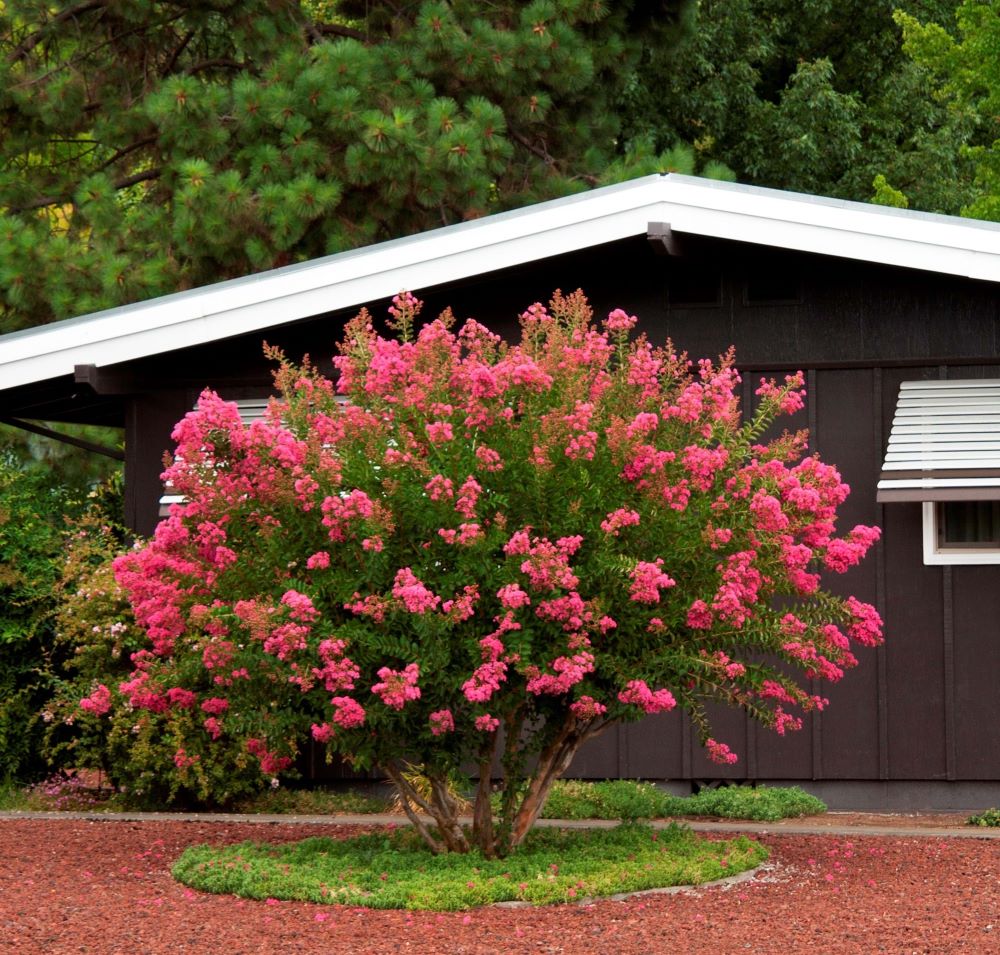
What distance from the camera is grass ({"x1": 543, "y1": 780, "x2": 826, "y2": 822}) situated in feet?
31.7

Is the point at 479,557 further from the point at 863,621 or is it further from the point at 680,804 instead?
the point at 680,804

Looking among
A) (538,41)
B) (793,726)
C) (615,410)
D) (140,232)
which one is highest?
(538,41)

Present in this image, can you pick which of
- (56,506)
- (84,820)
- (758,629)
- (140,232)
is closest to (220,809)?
(84,820)

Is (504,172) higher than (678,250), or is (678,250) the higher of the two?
(504,172)

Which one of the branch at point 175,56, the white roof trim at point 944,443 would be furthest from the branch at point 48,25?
the white roof trim at point 944,443

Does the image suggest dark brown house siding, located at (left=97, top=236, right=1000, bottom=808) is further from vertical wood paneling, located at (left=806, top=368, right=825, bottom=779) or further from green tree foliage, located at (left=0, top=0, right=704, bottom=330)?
green tree foliage, located at (left=0, top=0, right=704, bottom=330)

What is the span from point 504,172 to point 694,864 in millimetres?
11728

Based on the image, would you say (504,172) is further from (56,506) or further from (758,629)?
(758,629)

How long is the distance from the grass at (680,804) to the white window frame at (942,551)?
175 centimetres

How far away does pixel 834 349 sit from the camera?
10.5m

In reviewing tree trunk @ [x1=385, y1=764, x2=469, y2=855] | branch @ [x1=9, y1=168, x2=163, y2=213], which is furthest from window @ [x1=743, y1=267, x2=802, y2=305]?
branch @ [x1=9, y1=168, x2=163, y2=213]

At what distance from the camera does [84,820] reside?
9.85m

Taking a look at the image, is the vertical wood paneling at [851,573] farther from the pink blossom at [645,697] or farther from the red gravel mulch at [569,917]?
the pink blossom at [645,697]

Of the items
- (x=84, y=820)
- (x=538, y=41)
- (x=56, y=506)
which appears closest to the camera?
(x=84, y=820)
